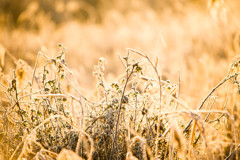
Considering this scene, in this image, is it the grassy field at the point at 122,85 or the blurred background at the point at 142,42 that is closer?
the grassy field at the point at 122,85

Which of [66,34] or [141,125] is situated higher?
[66,34]

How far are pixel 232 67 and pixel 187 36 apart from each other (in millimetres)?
4608

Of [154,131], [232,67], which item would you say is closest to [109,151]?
[154,131]

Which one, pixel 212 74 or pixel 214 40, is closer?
pixel 212 74

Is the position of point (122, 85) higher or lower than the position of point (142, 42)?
lower

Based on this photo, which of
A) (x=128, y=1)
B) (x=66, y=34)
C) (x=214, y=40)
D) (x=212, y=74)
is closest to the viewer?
(x=212, y=74)

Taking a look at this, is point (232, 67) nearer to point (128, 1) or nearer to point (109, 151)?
point (109, 151)

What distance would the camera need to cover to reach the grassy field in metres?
1.30

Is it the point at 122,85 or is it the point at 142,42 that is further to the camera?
the point at 142,42

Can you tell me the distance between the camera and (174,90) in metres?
1.46

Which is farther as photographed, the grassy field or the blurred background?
the blurred background

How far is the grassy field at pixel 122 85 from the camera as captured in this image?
4.25ft

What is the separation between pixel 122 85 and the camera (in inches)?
62.3

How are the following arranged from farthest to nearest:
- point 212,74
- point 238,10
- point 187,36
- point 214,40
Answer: point 238,10
point 187,36
point 214,40
point 212,74
